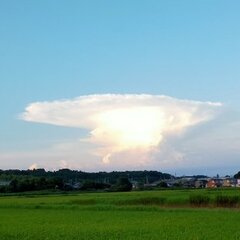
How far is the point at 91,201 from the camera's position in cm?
7681

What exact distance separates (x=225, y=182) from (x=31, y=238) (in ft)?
577

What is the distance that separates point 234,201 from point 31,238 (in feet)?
128

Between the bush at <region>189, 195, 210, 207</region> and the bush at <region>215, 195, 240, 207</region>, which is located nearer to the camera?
the bush at <region>215, 195, 240, 207</region>

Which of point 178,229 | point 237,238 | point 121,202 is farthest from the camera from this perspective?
point 121,202

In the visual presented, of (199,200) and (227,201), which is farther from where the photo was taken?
(199,200)

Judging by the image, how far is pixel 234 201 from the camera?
2490 inches

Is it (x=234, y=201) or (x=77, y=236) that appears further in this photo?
(x=234, y=201)

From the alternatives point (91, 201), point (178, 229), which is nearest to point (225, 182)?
point (91, 201)

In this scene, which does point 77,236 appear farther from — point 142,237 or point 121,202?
point 121,202

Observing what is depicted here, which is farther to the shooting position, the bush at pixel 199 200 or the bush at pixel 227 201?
the bush at pixel 199 200

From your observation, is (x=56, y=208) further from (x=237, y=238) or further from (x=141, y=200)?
(x=237, y=238)

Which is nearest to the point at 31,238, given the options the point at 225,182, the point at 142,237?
the point at 142,237

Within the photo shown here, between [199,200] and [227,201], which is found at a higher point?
[199,200]

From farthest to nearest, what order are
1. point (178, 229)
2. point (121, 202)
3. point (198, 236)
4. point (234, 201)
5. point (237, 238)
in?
1. point (121, 202)
2. point (234, 201)
3. point (178, 229)
4. point (198, 236)
5. point (237, 238)
